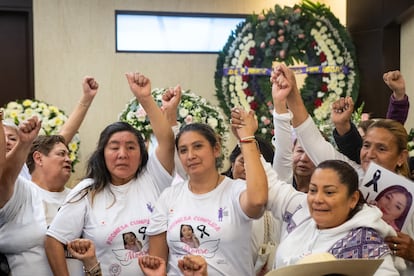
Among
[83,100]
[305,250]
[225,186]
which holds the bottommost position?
[305,250]

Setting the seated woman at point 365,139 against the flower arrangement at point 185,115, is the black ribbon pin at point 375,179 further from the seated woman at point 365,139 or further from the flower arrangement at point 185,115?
the flower arrangement at point 185,115

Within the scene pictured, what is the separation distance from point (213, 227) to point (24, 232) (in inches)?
33.8

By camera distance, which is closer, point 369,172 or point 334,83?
point 369,172

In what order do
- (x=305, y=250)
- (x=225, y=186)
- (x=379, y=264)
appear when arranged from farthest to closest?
1. (x=225, y=186)
2. (x=305, y=250)
3. (x=379, y=264)

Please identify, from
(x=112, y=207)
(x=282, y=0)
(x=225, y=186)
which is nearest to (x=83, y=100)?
(x=112, y=207)

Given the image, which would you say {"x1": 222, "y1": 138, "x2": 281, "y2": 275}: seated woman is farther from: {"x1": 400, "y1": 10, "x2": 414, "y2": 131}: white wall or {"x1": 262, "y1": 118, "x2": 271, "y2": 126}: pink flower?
{"x1": 400, "y1": 10, "x2": 414, "y2": 131}: white wall

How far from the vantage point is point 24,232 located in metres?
2.61

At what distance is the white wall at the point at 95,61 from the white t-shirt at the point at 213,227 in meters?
3.56

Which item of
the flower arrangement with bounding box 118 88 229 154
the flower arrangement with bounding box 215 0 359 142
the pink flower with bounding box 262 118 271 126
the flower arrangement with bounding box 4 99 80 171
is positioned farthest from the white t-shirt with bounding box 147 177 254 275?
the flower arrangement with bounding box 215 0 359 142

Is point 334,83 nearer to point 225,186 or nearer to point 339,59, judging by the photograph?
point 339,59

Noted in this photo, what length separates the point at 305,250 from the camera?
83.0 inches

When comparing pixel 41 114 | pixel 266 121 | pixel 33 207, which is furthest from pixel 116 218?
pixel 266 121

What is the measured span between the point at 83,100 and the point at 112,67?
2.95m

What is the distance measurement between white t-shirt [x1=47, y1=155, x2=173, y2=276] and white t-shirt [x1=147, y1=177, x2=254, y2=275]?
12cm
